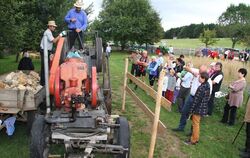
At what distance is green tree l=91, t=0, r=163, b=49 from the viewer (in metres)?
44.6

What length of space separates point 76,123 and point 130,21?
4013 centimetres

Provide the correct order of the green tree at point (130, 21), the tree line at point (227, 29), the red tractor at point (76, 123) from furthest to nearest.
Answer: the tree line at point (227, 29) → the green tree at point (130, 21) → the red tractor at point (76, 123)

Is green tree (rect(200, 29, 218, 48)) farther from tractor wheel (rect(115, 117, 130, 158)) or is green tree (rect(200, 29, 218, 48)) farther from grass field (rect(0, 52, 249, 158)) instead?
tractor wheel (rect(115, 117, 130, 158))

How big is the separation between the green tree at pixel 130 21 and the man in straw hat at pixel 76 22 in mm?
36063

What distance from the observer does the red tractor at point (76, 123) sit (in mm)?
4918

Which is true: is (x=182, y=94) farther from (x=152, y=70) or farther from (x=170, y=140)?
(x=152, y=70)

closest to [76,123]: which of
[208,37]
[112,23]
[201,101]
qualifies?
[201,101]

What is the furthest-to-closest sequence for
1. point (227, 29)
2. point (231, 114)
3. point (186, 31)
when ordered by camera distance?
1. point (186, 31)
2. point (227, 29)
3. point (231, 114)

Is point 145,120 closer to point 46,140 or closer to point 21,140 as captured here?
point 21,140

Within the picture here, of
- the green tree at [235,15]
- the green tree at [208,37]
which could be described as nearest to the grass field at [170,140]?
the green tree at [208,37]

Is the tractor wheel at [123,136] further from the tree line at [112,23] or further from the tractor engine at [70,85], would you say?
the tree line at [112,23]

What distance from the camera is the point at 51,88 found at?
5.44 meters

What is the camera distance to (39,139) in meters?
5.06

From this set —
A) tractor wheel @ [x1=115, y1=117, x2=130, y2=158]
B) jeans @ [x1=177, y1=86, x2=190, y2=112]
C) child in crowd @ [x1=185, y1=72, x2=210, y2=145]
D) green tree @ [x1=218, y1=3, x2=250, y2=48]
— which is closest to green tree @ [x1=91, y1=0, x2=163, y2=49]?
green tree @ [x1=218, y1=3, x2=250, y2=48]
